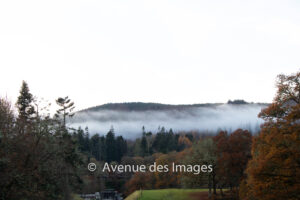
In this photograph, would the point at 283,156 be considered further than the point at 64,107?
No

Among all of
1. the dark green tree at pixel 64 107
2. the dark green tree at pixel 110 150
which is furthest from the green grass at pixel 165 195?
the dark green tree at pixel 110 150

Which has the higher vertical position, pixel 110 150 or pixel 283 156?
pixel 283 156

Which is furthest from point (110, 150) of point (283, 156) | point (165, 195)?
point (283, 156)

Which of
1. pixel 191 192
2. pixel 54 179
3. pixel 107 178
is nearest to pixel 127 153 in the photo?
pixel 107 178

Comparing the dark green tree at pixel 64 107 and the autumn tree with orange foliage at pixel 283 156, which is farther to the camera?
the dark green tree at pixel 64 107

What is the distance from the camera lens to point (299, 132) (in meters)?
17.1
